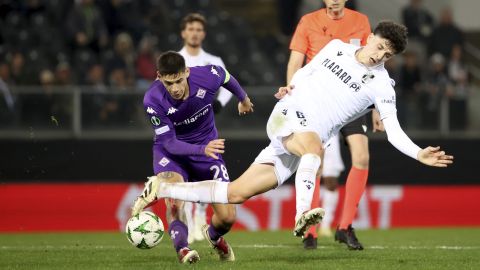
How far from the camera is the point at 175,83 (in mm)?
8625

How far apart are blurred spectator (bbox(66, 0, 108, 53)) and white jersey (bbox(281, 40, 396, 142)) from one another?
9.08 m

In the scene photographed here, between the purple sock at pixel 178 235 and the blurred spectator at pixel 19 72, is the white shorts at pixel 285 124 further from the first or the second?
the blurred spectator at pixel 19 72

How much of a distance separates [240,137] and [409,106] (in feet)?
8.86

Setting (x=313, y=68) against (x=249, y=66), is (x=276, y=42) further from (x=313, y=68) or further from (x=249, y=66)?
(x=313, y=68)

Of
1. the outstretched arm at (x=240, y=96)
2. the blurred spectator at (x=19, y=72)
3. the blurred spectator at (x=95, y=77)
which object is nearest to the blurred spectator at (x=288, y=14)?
the blurred spectator at (x=95, y=77)

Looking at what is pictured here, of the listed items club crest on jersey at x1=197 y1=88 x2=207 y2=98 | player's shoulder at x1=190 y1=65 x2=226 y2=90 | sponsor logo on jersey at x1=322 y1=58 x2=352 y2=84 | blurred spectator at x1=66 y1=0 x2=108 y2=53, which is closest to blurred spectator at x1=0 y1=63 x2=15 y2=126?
blurred spectator at x1=66 y1=0 x2=108 y2=53

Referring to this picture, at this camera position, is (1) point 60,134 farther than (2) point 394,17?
No

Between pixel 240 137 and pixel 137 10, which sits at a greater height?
pixel 137 10

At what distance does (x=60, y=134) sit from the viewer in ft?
50.4

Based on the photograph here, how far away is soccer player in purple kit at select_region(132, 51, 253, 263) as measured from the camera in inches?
339

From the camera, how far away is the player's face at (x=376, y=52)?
863 cm

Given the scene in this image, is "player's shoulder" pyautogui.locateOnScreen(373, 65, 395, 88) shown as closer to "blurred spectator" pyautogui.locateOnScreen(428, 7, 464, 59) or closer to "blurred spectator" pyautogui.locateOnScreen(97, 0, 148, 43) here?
A: "blurred spectator" pyautogui.locateOnScreen(97, 0, 148, 43)

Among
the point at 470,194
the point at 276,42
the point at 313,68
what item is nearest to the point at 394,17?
the point at 276,42

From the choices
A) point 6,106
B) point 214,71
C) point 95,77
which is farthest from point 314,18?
point 95,77
